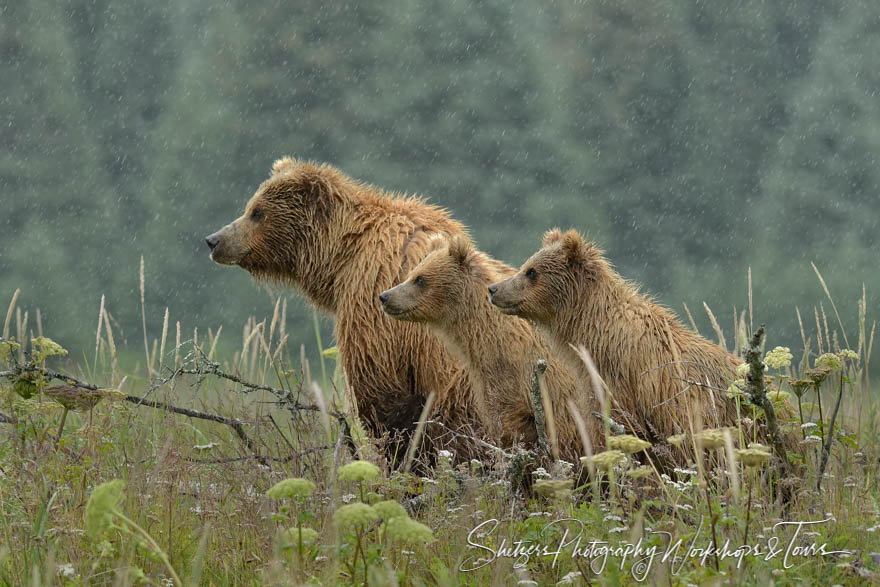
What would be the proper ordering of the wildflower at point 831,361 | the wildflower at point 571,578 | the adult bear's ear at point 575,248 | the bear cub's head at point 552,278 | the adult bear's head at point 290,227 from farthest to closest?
the adult bear's head at point 290,227 → the adult bear's ear at point 575,248 → the bear cub's head at point 552,278 → the wildflower at point 831,361 → the wildflower at point 571,578

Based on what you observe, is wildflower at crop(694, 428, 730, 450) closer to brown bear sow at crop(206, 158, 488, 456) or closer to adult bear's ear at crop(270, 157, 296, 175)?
brown bear sow at crop(206, 158, 488, 456)

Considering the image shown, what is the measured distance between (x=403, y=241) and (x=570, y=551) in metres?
3.14

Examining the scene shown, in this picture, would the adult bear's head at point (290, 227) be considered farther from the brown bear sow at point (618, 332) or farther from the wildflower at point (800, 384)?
the wildflower at point (800, 384)

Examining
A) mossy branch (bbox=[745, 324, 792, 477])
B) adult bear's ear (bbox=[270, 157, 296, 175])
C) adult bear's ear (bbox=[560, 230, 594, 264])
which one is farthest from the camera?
adult bear's ear (bbox=[270, 157, 296, 175])

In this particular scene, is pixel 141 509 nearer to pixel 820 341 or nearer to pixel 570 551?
pixel 570 551

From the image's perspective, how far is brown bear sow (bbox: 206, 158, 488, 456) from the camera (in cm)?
596

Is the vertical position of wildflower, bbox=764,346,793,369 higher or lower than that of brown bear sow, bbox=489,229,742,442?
higher

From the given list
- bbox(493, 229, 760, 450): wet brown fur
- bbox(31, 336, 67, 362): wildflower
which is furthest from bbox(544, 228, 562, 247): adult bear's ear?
bbox(31, 336, 67, 362): wildflower

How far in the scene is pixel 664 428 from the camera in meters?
5.17

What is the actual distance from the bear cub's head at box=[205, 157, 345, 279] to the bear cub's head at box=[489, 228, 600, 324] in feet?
5.10

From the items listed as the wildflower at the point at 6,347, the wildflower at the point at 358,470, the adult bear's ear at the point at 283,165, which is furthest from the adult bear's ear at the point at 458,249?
the wildflower at the point at 358,470

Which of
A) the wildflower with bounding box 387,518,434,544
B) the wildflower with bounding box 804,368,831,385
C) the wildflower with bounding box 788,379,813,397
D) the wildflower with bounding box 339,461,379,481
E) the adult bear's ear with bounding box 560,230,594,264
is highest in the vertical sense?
the adult bear's ear with bounding box 560,230,594,264

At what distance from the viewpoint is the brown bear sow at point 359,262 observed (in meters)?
5.96

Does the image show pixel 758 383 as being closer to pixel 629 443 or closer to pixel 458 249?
pixel 629 443
